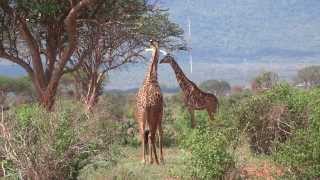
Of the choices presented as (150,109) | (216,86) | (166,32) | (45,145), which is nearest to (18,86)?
(166,32)

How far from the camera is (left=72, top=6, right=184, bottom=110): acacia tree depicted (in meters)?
18.5

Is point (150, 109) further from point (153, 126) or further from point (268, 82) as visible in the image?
point (268, 82)

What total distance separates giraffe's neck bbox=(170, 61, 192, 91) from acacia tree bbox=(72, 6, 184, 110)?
176 cm

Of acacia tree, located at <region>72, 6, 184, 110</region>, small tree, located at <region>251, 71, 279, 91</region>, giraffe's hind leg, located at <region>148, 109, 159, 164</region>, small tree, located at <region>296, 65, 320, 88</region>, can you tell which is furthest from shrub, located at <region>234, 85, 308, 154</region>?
small tree, located at <region>296, 65, 320, 88</region>

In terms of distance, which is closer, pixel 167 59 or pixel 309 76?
pixel 167 59

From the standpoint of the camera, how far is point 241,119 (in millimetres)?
13688

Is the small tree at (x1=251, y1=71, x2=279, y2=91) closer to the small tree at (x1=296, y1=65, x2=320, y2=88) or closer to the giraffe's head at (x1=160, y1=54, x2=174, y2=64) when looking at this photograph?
the giraffe's head at (x1=160, y1=54, x2=174, y2=64)

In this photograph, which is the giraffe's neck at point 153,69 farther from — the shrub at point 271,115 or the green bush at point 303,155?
the green bush at point 303,155

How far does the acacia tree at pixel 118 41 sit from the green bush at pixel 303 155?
811 cm

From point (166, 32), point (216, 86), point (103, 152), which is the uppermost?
point (166, 32)

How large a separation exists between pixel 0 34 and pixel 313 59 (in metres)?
109

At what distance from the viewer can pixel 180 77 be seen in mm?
16719

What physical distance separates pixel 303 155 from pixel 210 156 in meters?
1.11

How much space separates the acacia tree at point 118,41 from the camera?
60.6 feet
